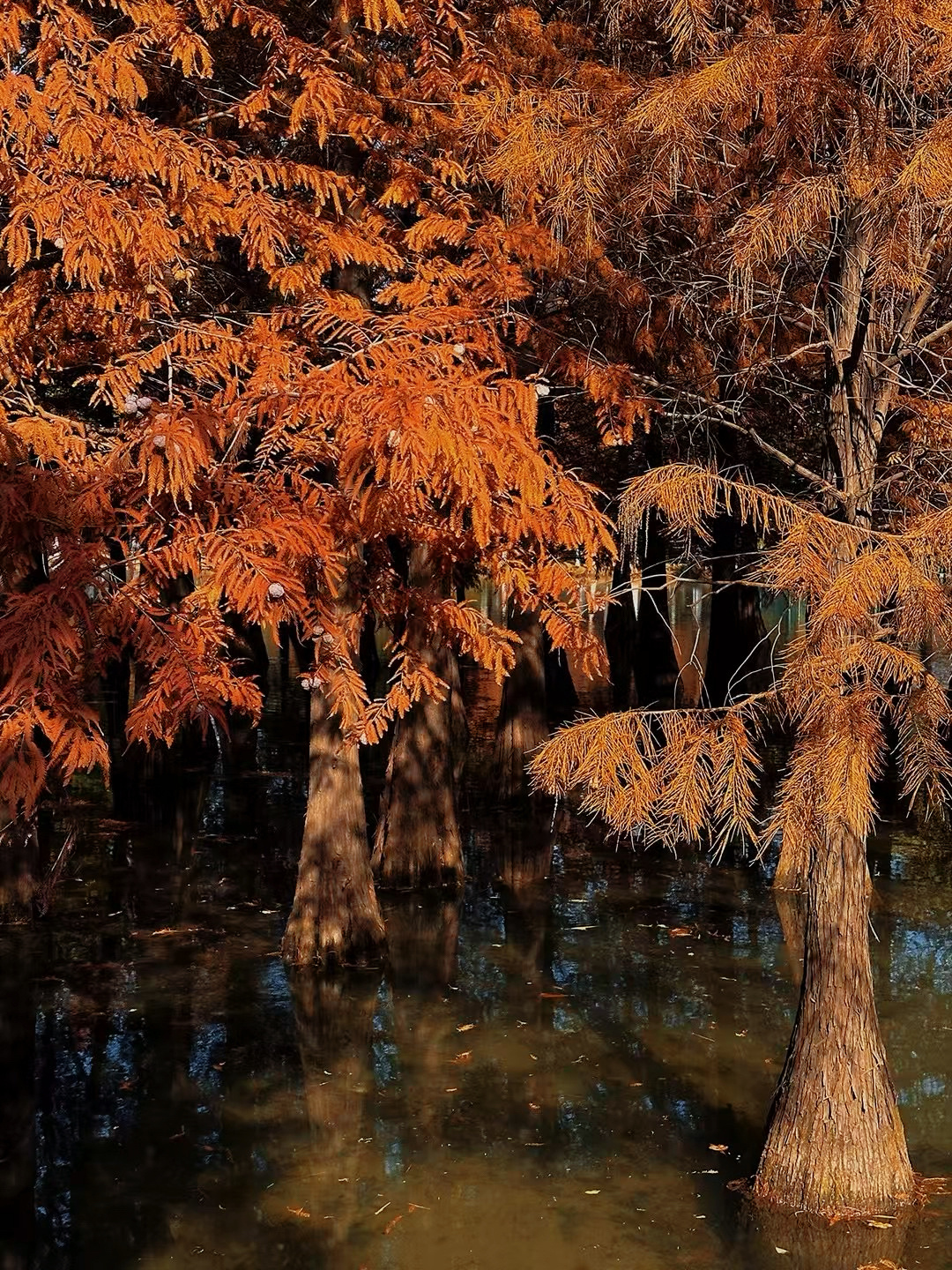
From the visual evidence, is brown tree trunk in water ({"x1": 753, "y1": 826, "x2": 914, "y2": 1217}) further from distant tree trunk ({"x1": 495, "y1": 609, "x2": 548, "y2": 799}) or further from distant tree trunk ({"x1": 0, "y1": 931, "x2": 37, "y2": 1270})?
distant tree trunk ({"x1": 495, "y1": 609, "x2": 548, "y2": 799})

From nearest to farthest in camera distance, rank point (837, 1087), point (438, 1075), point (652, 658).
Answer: point (837, 1087)
point (438, 1075)
point (652, 658)

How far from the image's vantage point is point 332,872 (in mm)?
14789

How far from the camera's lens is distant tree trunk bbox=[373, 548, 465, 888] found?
17781 millimetres

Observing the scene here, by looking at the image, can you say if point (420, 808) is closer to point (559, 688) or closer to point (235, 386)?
point (235, 386)

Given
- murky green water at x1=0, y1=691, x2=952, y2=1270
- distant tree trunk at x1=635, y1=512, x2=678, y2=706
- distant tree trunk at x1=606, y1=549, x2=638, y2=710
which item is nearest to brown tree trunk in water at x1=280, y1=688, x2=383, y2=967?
murky green water at x1=0, y1=691, x2=952, y2=1270

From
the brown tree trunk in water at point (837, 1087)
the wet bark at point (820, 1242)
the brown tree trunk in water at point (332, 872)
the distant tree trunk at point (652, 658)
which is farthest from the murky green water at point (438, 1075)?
the distant tree trunk at point (652, 658)

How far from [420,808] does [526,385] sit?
1032 centimetres

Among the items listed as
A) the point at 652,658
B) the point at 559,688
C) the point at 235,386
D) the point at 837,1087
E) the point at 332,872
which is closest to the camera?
the point at 235,386

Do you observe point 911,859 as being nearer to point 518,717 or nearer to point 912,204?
point 518,717

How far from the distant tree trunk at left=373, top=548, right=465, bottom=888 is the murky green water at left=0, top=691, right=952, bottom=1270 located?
68 centimetres

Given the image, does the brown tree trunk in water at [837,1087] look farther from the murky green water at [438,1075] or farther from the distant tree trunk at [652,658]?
the distant tree trunk at [652,658]

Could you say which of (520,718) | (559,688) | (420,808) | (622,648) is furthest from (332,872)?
(559,688)

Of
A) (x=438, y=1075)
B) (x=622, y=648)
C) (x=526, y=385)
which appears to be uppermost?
(x=622, y=648)

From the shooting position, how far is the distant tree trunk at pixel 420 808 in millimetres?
17781
